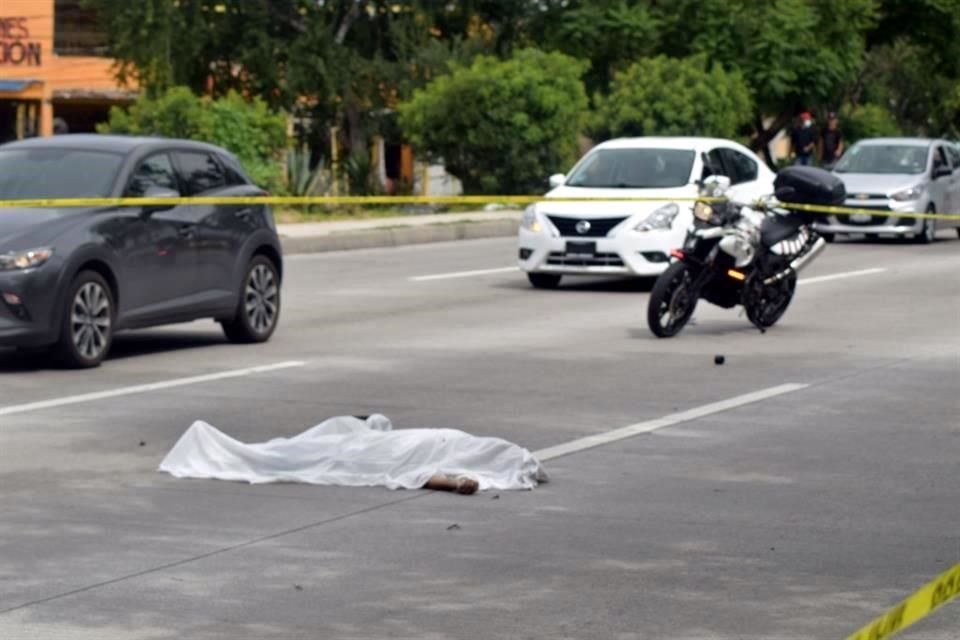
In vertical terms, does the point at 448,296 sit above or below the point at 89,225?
below

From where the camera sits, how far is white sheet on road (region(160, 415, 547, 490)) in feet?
31.9

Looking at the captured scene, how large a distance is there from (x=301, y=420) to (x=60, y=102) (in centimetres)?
4699

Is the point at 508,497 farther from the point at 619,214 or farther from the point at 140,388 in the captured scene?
the point at 619,214

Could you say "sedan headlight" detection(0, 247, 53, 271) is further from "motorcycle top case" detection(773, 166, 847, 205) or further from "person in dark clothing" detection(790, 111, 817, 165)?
"person in dark clothing" detection(790, 111, 817, 165)

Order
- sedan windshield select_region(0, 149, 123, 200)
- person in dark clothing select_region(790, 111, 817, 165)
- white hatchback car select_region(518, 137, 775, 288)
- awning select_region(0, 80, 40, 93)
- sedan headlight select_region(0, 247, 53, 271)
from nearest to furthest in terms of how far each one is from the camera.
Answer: sedan headlight select_region(0, 247, 53, 271) → sedan windshield select_region(0, 149, 123, 200) → white hatchback car select_region(518, 137, 775, 288) → person in dark clothing select_region(790, 111, 817, 165) → awning select_region(0, 80, 40, 93)

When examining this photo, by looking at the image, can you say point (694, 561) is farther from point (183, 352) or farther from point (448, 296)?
point (448, 296)

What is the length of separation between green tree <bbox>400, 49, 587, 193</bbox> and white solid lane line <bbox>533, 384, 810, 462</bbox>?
25294mm

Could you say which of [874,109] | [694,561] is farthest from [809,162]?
[694,561]

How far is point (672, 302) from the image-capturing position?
16.9m

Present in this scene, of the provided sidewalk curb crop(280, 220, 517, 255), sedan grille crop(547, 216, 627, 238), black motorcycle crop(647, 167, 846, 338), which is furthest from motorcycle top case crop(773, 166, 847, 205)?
sidewalk curb crop(280, 220, 517, 255)

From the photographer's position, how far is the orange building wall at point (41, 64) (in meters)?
54.8

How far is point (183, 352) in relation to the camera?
618 inches

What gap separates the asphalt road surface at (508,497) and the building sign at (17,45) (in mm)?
38959

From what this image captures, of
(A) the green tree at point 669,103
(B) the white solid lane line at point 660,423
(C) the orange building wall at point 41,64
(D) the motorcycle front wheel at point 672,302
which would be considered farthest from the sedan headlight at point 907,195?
(C) the orange building wall at point 41,64
